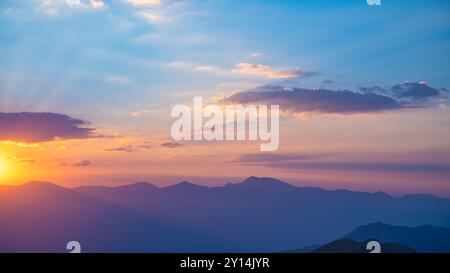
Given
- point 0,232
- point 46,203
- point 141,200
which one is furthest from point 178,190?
point 0,232

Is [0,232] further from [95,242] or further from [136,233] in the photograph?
[136,233]

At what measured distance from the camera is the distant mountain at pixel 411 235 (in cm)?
668

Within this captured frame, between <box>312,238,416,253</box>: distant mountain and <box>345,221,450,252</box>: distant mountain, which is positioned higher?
<box>345,221,450,252</box>: distant mountain

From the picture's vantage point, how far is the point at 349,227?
807cm

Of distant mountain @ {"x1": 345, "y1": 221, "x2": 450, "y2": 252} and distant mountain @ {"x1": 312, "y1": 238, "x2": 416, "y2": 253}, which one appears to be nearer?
distant mountain @ {"x1": 312, "y1": 238, "x2": 416, "y2": 253}

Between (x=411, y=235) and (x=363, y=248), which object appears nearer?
(x=363, y=248)

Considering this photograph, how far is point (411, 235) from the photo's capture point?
792 cm

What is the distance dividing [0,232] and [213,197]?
3.34 meters

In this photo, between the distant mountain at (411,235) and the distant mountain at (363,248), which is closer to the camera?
the distant mountain at (363,248)

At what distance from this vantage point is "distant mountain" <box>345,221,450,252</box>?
6.68m

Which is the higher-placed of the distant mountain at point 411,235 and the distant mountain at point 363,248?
the distant mountain at point 411,235
